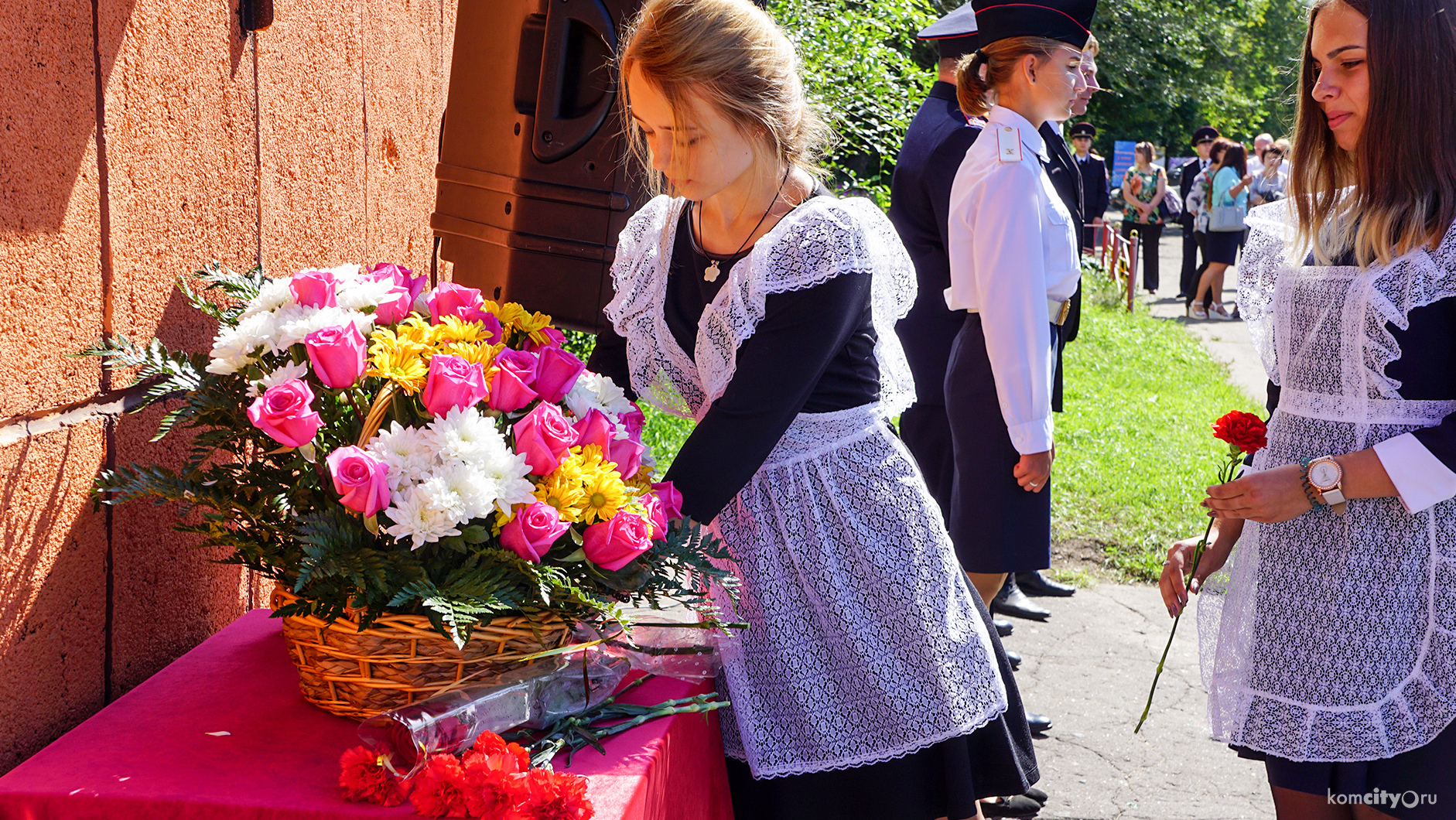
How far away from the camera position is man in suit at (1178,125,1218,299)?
1463cm

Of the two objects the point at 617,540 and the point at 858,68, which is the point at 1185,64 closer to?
the point at 858,68

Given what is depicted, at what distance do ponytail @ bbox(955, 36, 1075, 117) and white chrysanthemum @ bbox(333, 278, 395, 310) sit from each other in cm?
200

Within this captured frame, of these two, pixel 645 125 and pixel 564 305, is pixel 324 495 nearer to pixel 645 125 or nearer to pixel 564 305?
pixel 645 125

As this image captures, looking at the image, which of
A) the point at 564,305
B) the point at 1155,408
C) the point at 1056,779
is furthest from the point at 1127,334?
the point at 564,305

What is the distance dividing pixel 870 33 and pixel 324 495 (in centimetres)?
590

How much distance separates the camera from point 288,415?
1.38 m

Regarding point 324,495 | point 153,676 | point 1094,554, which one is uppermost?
point 324,495

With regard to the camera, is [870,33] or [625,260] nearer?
[625,260]

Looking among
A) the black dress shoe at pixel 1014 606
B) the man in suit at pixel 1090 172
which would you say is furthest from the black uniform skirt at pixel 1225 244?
the black dress shoe at pixel 1014 606

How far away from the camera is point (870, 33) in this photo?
22.2 ft

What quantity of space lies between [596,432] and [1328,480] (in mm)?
1276

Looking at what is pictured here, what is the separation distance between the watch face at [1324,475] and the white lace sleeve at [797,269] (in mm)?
738

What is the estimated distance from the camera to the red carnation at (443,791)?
1.31 metres

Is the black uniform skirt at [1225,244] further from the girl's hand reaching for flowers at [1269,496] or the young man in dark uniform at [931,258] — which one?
the girl's hand reaching for flowers at [1269,496]
